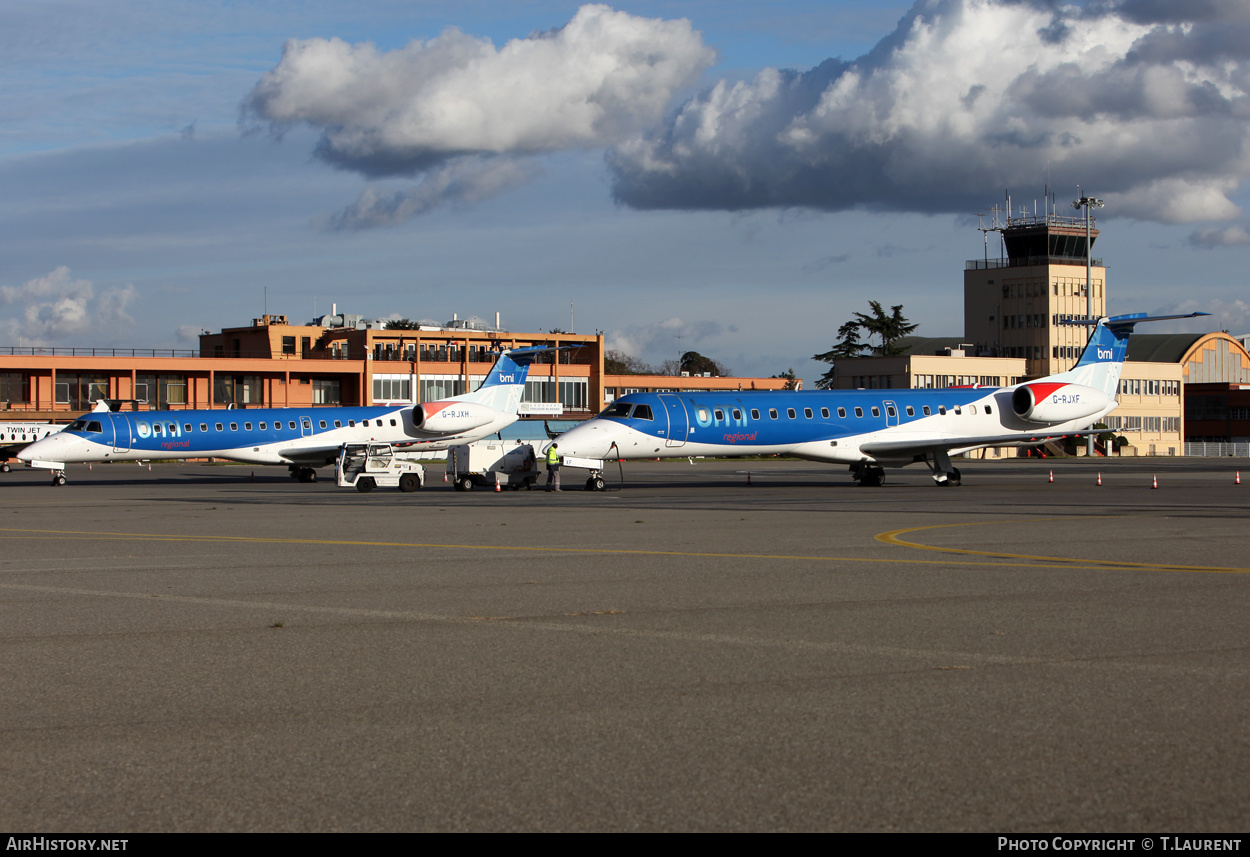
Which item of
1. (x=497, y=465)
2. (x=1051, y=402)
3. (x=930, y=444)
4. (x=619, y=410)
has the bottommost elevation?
(x=497, y=465)

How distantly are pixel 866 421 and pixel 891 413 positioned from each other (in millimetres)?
1112

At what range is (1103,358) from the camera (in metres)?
41.8

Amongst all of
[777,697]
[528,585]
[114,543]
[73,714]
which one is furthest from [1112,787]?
[114,543]

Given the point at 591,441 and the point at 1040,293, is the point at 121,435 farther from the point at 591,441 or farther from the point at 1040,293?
the point at 1040,293

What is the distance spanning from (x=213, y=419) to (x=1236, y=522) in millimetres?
34276

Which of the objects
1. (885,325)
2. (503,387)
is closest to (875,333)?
(885,325)

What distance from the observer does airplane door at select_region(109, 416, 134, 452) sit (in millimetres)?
42000

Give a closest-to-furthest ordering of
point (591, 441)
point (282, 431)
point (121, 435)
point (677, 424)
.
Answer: point (591, 441) → point (677, 424) → point (121, 435) → point (282, 431)

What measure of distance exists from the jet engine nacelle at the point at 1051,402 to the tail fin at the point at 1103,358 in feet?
3.27

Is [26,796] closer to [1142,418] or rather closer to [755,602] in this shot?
[755,602]

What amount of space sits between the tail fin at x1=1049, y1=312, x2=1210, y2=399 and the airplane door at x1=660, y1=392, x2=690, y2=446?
14.6 meters

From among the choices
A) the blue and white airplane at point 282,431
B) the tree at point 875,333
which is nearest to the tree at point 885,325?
the tree at point 875,333

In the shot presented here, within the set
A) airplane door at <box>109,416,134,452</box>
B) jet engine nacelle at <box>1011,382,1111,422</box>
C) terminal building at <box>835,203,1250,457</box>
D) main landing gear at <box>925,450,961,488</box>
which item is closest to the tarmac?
main landing gear at <box>925,450,961,488</box>

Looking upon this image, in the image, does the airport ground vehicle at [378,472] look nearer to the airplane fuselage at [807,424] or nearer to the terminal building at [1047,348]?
the airplane fuselage at [807,424]
